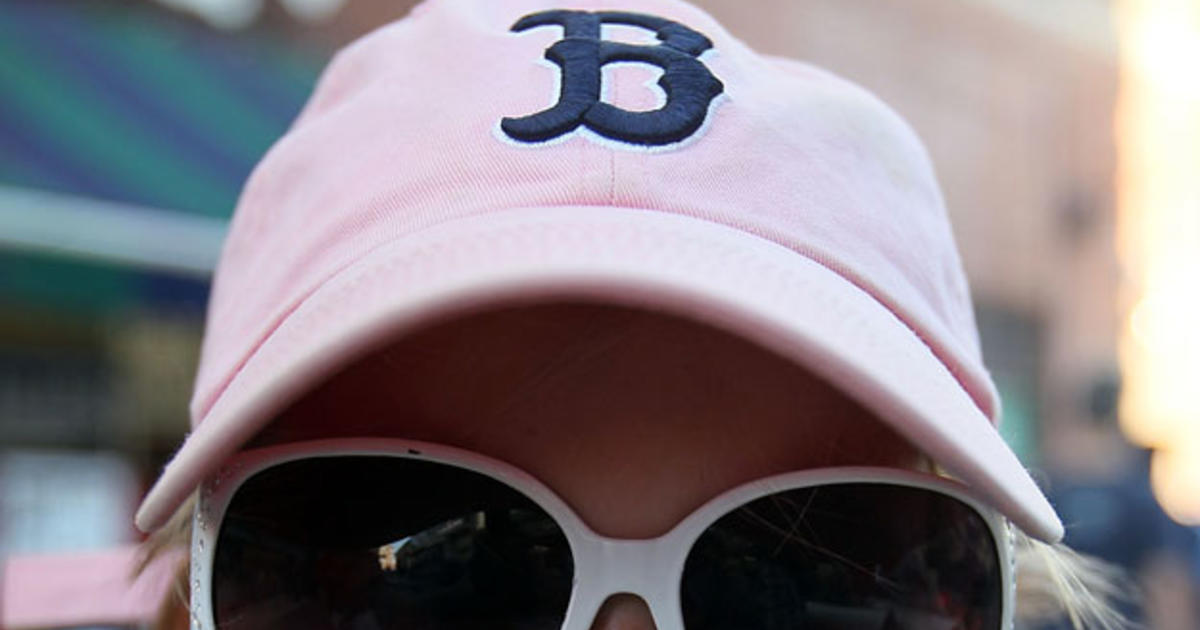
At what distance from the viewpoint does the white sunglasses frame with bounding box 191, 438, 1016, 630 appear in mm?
803

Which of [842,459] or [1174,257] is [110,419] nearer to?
[842,459]

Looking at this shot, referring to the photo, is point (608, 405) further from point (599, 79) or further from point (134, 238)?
point (134, 238)

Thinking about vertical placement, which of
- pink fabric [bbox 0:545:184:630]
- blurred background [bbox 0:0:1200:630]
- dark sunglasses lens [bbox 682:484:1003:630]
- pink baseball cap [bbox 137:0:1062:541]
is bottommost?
dark sunglasses lens [bbox 682:484:1003:630]

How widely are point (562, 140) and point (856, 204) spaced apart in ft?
0.76

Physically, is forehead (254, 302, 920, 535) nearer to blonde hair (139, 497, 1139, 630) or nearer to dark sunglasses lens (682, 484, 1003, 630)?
dark sunglasses lens (682, 484, 1003, 630)

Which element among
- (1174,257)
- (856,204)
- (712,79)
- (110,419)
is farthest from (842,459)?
(1174,257)

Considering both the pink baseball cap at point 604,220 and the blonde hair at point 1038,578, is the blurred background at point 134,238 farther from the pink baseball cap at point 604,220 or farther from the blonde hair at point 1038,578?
the pink baseball cap at point 604,220

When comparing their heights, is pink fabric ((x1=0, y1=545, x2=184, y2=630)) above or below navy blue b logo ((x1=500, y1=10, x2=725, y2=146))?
below

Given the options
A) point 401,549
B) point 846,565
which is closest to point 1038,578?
point 846,565

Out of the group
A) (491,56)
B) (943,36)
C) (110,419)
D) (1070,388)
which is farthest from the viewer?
(1070,388)

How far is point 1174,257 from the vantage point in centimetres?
888

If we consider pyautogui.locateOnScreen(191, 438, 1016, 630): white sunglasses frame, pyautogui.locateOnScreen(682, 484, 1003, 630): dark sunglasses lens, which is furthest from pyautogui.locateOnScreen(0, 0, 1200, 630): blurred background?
pyautogui.locateOnScreen(191, 438, 1016, 630): white sunglasses frame

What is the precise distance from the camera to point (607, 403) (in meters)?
0.85

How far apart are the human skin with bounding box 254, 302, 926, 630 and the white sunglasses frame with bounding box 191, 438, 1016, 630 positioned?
0.06ft
